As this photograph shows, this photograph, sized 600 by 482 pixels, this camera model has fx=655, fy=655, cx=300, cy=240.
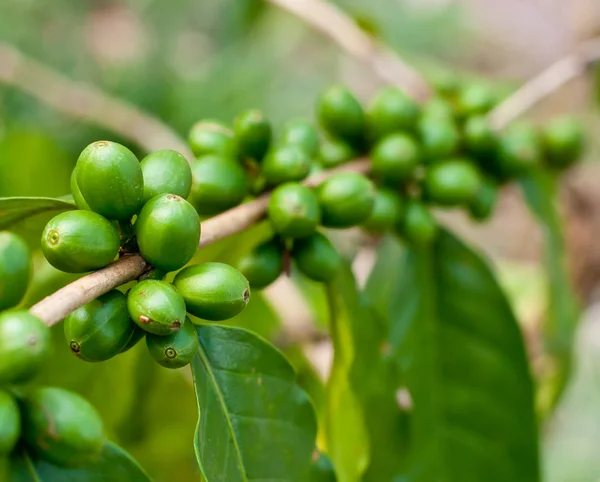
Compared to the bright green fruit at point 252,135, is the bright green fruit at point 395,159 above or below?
above

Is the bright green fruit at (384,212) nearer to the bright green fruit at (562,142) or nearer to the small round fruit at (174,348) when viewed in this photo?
the small round fruit at (174,348)

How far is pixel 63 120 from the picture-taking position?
3389 millimetres

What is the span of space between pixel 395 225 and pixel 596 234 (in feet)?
5.29

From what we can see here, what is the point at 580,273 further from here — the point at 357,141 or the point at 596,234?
the point at 357,141

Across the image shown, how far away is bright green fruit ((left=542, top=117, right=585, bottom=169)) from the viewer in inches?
72.8

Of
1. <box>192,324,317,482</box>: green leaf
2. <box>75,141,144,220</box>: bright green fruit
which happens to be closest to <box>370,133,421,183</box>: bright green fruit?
<box>192,324,317,482</box>: green leaf

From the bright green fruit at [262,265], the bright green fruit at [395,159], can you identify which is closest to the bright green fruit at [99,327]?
the bright green fruit at [262,265]

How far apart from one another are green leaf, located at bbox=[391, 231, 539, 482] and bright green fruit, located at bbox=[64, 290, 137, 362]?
2.62 feet

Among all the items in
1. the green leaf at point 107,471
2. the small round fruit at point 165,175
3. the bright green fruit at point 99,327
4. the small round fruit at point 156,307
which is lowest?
the green leaf at point 107,471

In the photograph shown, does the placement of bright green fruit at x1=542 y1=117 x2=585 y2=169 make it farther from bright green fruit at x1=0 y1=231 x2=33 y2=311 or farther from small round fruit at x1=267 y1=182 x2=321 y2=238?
bright green fruit at x1=0 y1=231 x2=33 y2=311

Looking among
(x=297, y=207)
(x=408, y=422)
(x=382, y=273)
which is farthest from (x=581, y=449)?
(x=297, y=207)

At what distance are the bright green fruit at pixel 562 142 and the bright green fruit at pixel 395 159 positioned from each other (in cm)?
68

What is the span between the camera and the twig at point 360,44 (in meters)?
1.97

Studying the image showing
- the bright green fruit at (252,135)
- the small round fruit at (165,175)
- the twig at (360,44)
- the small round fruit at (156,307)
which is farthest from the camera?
the twig at (360,44)
